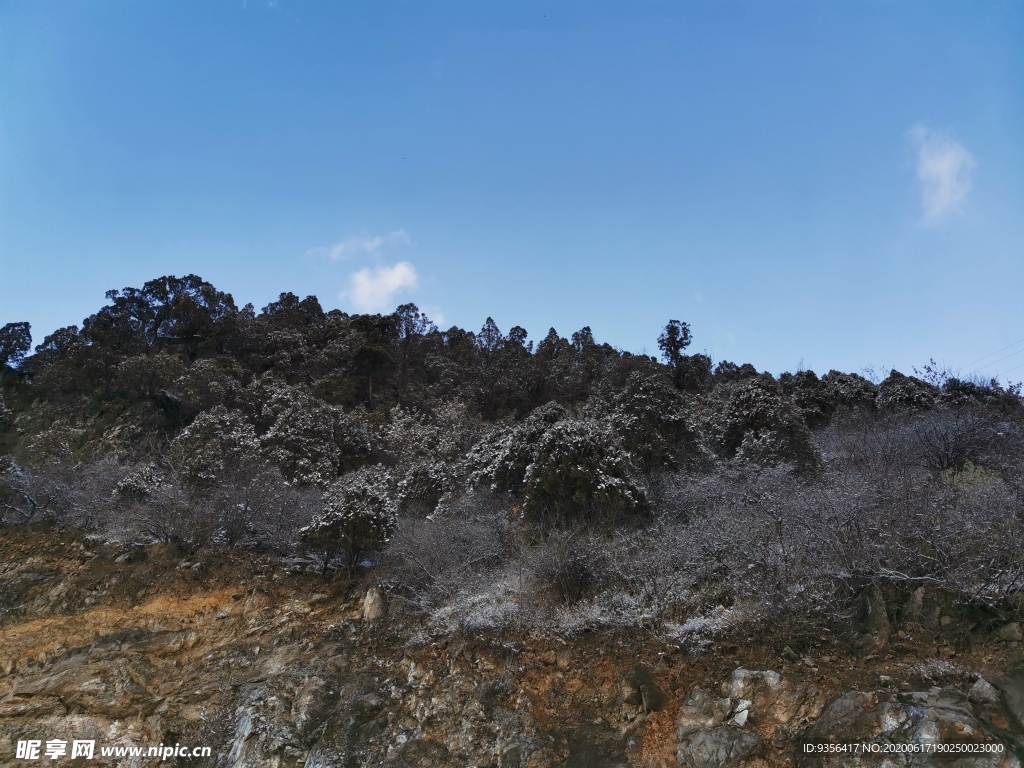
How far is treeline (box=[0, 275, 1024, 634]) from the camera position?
12.5 meters

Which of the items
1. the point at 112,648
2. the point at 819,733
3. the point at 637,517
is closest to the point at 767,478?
the point at 637,517

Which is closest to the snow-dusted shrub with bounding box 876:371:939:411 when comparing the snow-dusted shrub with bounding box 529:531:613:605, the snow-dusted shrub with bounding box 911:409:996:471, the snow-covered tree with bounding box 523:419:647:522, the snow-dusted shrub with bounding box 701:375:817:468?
the snow-dusted shrub with bounding box 911:409:996:471

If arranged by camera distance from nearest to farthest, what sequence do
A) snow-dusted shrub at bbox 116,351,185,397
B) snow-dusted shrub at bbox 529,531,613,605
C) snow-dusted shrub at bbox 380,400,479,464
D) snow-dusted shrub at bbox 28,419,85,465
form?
snow-dusted shrub at bbox 529,531,613,605
snow-dusted shrub at bbox 380,400,479,464
snow-dusted shrub at bbox 28,419,85,465
snow-dusted shrub at bbox 116,351,185,397

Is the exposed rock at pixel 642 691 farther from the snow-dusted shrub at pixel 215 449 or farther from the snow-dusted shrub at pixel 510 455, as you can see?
the snow-dusted shrub at pixel 215 449

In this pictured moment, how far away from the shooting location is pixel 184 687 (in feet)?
33.6

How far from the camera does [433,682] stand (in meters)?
8.99

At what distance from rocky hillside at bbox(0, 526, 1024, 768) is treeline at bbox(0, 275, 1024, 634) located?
4.68 ft

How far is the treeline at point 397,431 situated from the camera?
41.0 ft

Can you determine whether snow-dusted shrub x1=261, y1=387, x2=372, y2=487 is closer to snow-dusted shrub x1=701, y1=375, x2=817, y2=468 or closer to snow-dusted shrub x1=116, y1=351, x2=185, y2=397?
snow-dusted shrub x1=116, y1=351, x2=185, y2=397

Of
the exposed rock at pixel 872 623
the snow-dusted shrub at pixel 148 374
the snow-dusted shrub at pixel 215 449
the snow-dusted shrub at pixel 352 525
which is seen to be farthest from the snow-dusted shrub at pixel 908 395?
the snow-dusted shrub at pixel 148 374

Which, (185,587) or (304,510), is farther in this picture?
(304,510)

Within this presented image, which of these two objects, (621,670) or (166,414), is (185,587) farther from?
(166,414)

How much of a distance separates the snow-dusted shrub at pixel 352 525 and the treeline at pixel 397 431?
0.04 meters

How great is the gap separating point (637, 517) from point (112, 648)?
11.0 metres
